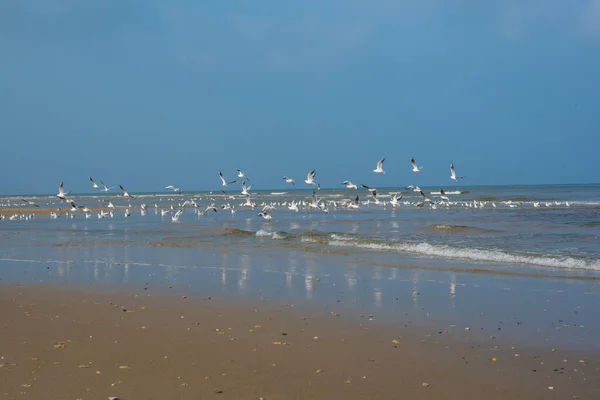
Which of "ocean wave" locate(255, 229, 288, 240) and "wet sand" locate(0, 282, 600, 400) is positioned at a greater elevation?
"ocean wave" locate(255, 229, 288, 240)

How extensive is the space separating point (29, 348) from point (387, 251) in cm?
1259

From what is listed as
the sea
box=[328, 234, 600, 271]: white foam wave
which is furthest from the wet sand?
box=[328, 234, 600, 271]: white foam wave

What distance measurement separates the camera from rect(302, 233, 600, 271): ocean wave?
564 inches

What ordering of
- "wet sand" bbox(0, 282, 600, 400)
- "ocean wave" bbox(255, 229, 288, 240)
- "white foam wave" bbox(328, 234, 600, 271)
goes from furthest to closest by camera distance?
"ocean wave" bbox(255, 229, 288, 240) → "white foam wave" bbox(328, 234, 600, 271) → "wet sand" bbox(0, 282, 600, 400)

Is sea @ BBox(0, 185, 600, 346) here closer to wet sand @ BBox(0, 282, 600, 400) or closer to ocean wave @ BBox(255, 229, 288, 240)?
ocean wave @ BBox(255, 229, 288, 240)

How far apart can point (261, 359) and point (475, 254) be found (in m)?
11.1

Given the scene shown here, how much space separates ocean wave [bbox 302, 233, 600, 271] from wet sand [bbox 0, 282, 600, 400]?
7514 millimetres

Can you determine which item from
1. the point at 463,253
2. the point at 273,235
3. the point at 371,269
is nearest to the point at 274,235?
the point at 273,235

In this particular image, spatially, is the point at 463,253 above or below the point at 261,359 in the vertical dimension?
above

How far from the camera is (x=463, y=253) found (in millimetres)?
16781

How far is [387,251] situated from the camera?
1820cm

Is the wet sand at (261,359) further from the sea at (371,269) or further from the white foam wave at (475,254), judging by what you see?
the white foam wave at (475,254)

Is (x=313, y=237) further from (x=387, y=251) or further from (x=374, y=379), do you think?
(x=374, y=379)

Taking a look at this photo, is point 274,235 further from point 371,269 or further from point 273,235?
point 371,269
